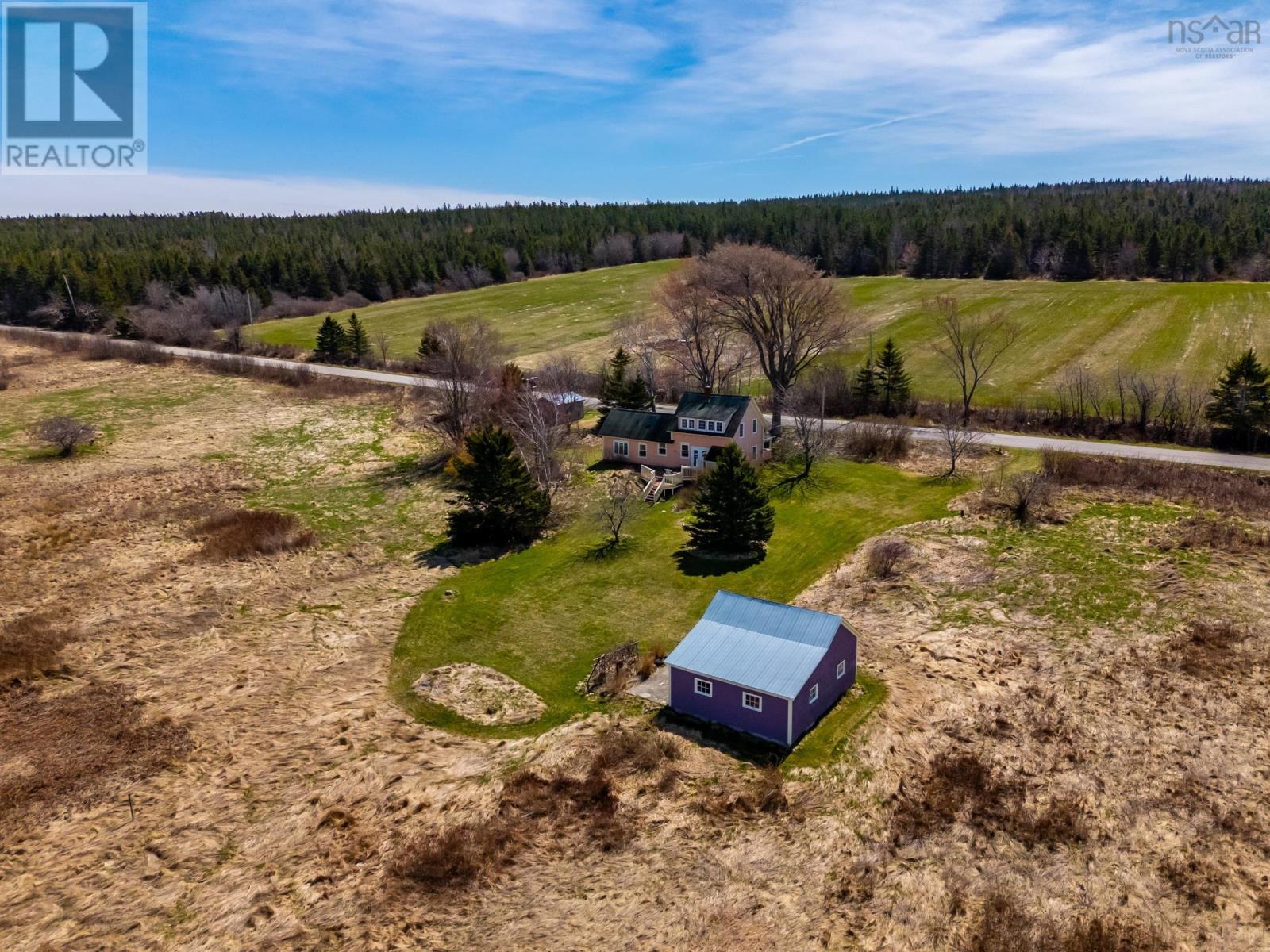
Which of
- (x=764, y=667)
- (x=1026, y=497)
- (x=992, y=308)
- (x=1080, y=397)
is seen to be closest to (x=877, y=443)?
(x=1026, y=497)

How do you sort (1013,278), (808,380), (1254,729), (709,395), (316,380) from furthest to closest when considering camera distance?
(1013,278)
(316,380)
(808,380)
(709,395)
(1254,729)

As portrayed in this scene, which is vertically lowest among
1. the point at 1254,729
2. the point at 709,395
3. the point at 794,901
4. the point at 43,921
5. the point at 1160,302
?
the point at 43,921

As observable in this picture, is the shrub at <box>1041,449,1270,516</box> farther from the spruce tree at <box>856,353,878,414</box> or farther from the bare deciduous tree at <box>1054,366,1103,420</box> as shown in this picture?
the spruce tree at <box>856,353,878,414</box>

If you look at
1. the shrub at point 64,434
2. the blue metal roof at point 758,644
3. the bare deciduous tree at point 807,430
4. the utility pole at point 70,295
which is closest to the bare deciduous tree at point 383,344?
the shrub at point 64,434

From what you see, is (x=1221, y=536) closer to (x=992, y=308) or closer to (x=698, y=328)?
(x=698, y=328)

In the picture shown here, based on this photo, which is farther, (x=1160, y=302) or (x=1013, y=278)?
(x=1013, y=278)

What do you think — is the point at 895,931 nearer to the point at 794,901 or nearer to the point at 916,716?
the point at 794,901

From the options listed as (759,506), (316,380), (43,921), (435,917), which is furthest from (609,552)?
(316,380)
